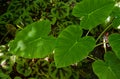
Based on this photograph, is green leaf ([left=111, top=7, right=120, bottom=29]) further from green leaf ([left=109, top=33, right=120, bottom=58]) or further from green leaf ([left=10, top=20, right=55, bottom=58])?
green leaf ([left=10, top=20, right=55, bottom=58])

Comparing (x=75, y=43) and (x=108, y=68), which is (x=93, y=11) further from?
(x=108, y=68)

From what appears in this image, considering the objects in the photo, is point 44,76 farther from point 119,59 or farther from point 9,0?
point 9,0

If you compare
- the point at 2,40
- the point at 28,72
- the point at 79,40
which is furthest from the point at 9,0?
the point at 79,40

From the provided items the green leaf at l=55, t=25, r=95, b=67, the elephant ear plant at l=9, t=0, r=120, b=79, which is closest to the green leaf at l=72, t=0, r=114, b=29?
the elephant ear plant at l=9, t=0, r=120, b=79

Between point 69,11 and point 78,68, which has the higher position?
point 69,11

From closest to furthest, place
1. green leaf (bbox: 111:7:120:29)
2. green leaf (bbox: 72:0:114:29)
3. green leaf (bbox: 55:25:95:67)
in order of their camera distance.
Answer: green leaf (bbox: 55:25:95:67), green leaf (bbox: 72:0:114:29), green leaf (bbox: 111:7:120:29)

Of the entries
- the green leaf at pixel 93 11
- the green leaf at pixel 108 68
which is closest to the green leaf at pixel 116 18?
the green leaf at pixel 93 11
